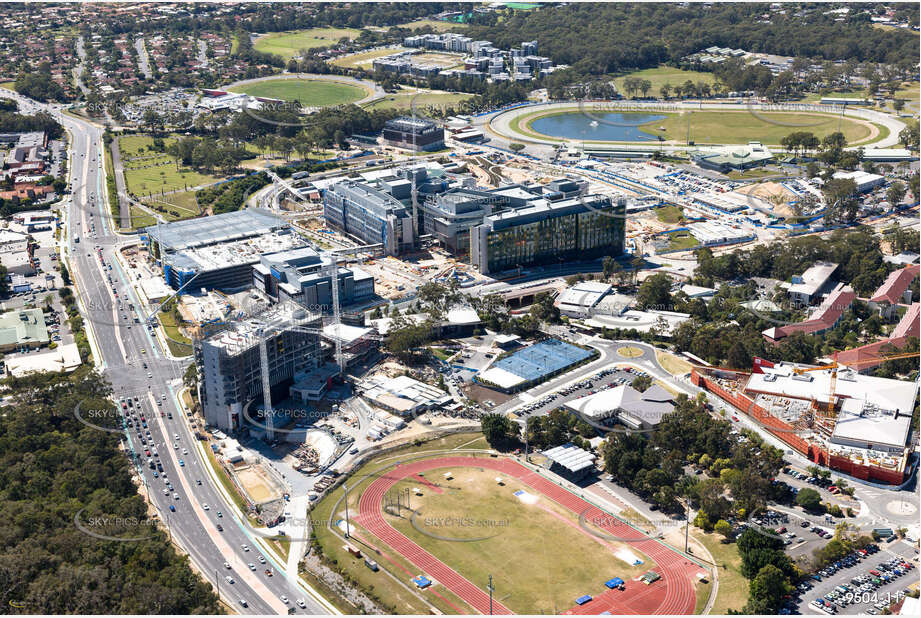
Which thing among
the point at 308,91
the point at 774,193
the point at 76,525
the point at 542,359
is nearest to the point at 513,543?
the point at 542,359

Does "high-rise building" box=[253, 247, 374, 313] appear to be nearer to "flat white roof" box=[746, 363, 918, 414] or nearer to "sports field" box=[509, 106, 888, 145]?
"flat white roof" box=[746, 363, 918, 414]

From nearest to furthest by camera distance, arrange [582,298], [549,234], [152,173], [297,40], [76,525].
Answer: [76,525]
[582,298]
[549,234]
[152,173]
[297,40]

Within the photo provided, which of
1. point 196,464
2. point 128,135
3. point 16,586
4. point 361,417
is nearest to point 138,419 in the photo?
point 196,464

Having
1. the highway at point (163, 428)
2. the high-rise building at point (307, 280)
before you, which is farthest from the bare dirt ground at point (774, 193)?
the highway at point (163, 428)

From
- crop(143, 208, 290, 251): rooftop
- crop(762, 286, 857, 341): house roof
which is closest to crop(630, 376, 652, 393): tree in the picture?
crop(762, 286, 857, 341): house roof

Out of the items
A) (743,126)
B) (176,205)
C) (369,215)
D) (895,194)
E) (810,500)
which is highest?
(743,126)

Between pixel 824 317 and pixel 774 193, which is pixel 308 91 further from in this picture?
pixel 824 317
